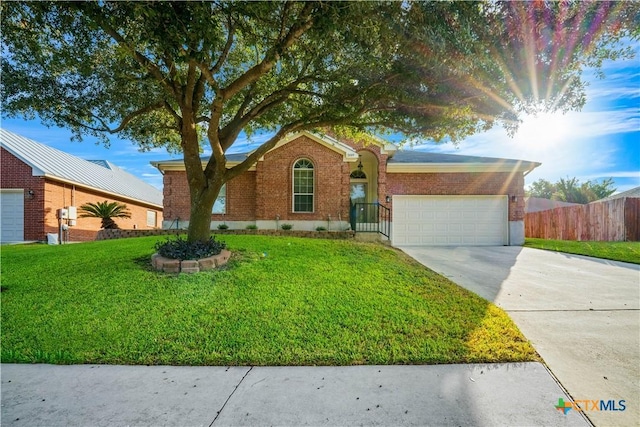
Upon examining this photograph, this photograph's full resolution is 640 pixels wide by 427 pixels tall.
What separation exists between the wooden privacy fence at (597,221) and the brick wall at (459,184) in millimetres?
4422

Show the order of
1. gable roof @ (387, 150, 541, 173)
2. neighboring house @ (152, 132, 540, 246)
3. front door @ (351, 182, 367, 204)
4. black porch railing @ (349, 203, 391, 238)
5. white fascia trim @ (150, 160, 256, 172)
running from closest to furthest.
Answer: black porch railing @ (349, 203, 391, 238) < neighboring house @ (152, 132, 540, 246) < gable roof @ (387, 150, 541, 173) < white fascia trim @ (150, 160, 256, 172) < front door @ (351, 182, 367, 204)

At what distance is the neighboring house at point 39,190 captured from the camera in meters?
13.1

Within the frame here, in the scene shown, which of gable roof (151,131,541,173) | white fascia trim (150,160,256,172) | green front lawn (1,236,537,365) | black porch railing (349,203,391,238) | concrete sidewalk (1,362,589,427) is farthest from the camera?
white fascia trim (150,160,256,172)

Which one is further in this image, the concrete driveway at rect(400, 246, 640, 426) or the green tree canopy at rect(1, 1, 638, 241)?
the green tree canopy at rect(1, 1, 638, 241)

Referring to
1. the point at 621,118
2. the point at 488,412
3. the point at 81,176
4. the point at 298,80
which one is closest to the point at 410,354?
the point at 488,412

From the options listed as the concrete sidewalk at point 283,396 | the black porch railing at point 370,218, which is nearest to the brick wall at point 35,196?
the black porch railing at point 370,218

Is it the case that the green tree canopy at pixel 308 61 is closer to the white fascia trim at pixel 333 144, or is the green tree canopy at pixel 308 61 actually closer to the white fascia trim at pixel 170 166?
the white fascia trim at pixel 333 144

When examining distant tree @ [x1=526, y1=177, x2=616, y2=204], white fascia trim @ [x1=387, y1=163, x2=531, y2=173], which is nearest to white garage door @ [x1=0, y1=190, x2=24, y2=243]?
white fascia trim @ [x1=387, y1=163, x2=531, y2=173]

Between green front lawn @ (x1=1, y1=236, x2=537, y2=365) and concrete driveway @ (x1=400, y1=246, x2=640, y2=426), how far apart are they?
378 millimetres

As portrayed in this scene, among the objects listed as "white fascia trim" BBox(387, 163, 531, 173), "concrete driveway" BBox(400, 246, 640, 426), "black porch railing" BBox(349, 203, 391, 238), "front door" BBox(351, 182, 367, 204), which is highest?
"white fascia trim" BBox(387, 163, 531, 173)

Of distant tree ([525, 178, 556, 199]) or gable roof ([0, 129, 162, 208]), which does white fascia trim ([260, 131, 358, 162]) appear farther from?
distant tree ([525, 178, 556, 199])

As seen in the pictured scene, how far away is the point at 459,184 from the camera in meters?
13.3

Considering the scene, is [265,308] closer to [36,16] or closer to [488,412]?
[488,412]

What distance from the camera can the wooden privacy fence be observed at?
13477 millimetres
